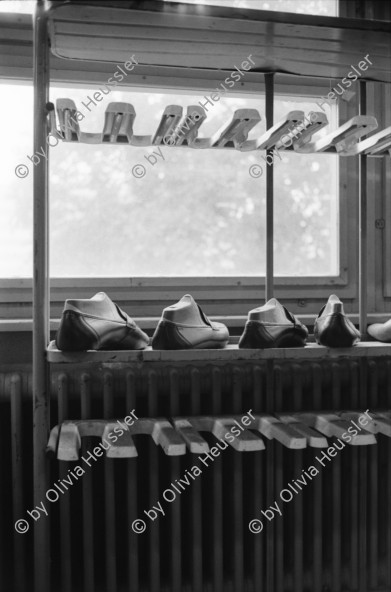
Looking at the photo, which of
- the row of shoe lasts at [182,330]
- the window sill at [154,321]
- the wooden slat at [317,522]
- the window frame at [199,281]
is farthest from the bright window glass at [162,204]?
the row of shoe lasts at [182,330]

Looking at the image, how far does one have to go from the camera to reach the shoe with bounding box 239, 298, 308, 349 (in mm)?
1323

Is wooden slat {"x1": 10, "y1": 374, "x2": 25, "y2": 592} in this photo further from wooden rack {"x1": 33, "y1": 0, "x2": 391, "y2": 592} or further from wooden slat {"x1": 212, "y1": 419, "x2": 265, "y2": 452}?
wooden slat {"x1": 212, "y1": 419, "x2": 265, "y2": 452}

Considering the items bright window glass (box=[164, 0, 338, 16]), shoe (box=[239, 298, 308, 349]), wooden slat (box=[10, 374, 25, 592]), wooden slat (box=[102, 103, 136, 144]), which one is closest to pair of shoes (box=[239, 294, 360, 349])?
shoe (box=[239, 298, 308, 349])

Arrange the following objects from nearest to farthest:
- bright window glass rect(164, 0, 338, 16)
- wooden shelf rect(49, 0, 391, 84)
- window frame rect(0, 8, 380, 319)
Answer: wooden shelf rect(49, 0, 391, 84), window frame rect(0, 8, 380, 319), bright window glass rect(164, 0, 338, 16)

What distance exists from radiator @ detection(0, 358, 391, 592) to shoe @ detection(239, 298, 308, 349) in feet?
1.04

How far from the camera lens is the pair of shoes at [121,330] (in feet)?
4.09

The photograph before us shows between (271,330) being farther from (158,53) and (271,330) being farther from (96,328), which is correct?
(158,53)

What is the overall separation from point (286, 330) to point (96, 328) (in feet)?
1.32

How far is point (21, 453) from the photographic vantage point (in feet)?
5.20

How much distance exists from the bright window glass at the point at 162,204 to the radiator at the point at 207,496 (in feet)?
1.06

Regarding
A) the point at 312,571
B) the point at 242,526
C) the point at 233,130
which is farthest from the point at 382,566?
the point at 233,130

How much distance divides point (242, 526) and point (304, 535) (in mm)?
232

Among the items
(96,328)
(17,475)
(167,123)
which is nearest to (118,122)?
(167,123)

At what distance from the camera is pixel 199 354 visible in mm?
1294
